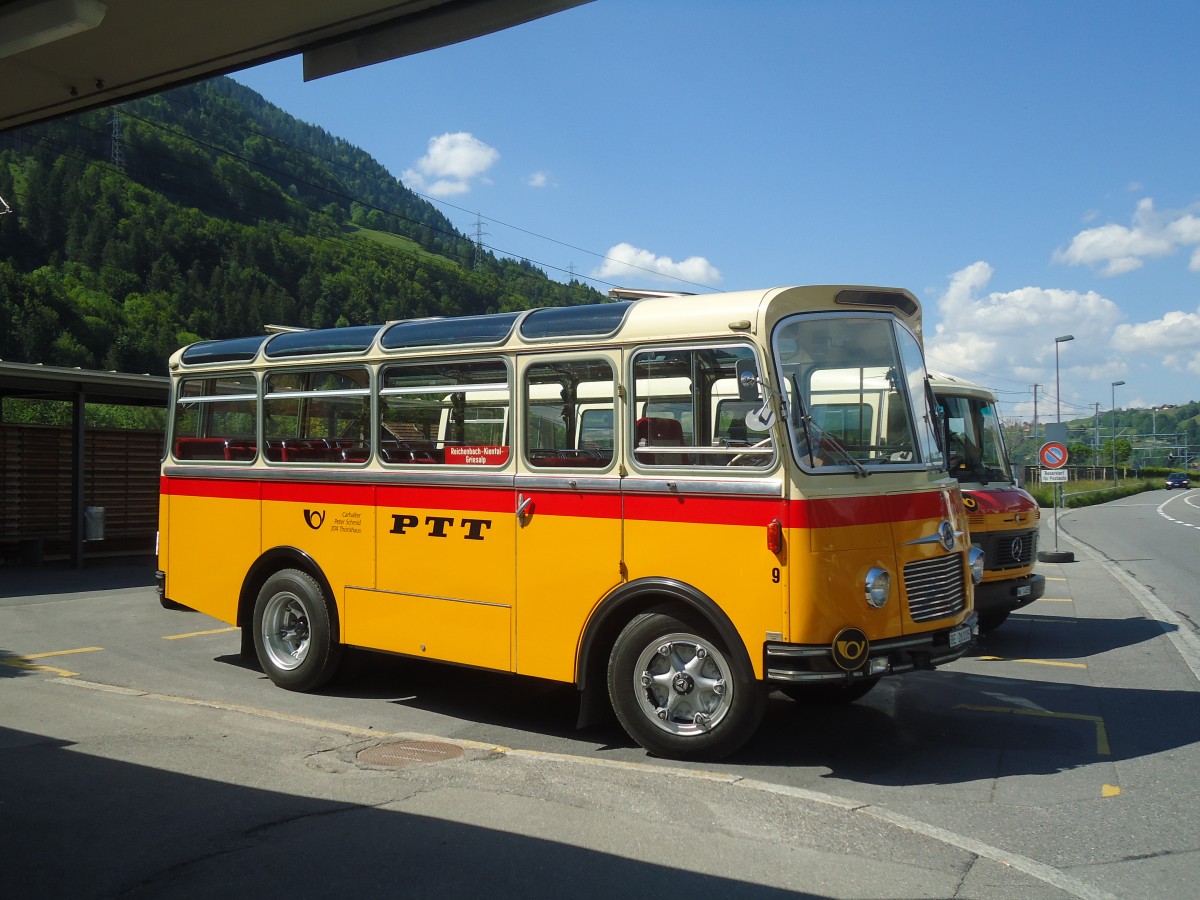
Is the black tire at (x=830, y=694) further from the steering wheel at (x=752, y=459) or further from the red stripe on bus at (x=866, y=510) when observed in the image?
the steering wheel at (x=752, y=459)

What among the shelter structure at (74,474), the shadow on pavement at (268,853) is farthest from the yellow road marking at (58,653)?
the shelter structure at (74,474)

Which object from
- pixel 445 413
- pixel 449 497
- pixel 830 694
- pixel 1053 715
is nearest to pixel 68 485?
pixel 445 413

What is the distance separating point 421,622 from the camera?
26.2 feet

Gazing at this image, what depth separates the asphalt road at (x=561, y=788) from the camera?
4.72m

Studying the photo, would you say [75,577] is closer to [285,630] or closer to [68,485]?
[68,485]

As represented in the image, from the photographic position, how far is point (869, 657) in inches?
246

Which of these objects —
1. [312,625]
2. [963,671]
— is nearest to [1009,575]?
[963,671]

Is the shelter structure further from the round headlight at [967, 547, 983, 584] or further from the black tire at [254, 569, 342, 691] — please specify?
the round headlight at [967, 547, 983, 584]

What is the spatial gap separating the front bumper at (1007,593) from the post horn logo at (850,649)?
467cm

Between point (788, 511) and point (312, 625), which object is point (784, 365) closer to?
point (788, 511)

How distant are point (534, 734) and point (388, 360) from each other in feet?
10.6

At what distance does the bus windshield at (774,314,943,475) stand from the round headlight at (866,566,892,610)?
64cm

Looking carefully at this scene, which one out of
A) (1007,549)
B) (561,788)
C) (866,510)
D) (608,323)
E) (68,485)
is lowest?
(561,788)

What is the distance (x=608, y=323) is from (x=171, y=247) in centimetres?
7278
